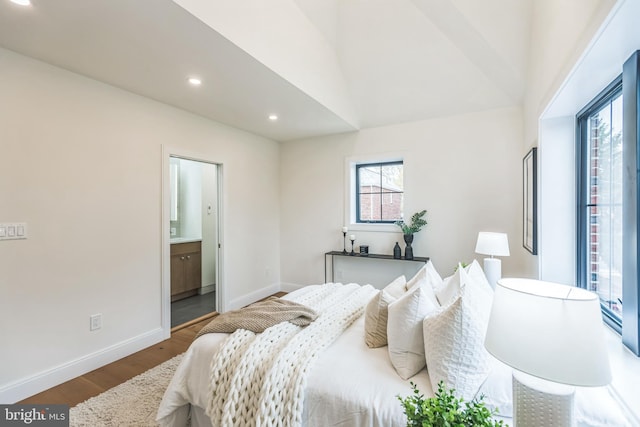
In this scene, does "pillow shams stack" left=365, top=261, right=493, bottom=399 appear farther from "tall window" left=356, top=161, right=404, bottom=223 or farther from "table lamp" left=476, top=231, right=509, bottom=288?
"tall window" left=356, top=161, right=404, bottom=223

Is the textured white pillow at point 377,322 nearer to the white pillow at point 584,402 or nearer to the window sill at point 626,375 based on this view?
the white pillow at point 584,402

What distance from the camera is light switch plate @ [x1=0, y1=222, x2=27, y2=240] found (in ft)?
6.69

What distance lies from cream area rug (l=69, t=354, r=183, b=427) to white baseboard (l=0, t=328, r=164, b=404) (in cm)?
46

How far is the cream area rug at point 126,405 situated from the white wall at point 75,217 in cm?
52

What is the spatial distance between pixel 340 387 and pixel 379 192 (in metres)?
3.26

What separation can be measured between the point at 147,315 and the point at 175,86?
2.28 meters

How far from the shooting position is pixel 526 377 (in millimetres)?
984

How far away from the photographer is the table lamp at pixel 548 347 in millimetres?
806

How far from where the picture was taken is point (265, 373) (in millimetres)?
1424

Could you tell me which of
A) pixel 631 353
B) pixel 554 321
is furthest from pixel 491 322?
pixel 631 353

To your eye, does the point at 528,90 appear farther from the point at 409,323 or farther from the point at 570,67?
the point at 409,323

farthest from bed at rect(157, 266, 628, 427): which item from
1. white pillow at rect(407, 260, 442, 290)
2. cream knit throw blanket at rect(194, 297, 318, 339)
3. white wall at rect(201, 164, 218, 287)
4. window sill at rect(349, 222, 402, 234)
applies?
white wall at rect(201, 164, 218, 287)

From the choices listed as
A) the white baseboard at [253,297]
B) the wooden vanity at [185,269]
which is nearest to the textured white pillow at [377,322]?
the white baseboard at [253,297]

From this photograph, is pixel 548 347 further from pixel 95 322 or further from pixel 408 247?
pixel 95 322
